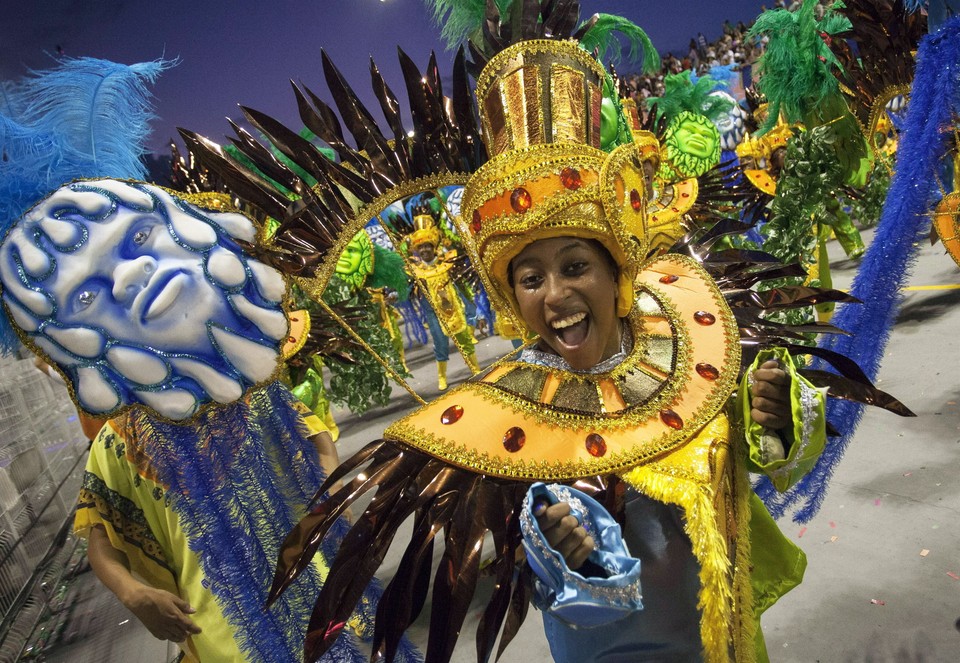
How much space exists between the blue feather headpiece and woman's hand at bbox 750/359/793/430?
1.50 m

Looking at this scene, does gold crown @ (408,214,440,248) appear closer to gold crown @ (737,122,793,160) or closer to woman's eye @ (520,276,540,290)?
gold crown @ (737,122,793,160)

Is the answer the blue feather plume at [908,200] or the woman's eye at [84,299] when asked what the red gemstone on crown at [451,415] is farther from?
the blue feather plume at [908,200]

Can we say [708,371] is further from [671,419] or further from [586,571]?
[586,571]

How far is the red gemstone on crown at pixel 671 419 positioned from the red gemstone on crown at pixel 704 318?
327mm

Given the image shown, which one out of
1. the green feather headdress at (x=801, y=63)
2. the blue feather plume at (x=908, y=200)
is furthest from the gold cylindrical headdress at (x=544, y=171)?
the green feather headdress at (x=801, y=63)

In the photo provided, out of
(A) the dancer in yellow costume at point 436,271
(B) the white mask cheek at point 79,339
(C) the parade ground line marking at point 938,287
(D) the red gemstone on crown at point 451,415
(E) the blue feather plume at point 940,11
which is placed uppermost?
(E) the blue feather plume at point 940,11

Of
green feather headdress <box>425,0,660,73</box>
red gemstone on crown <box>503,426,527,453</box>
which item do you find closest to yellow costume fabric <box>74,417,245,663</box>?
red gemstone on crown <box>503,426,527,453</box>

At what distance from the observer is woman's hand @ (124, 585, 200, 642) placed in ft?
4.68

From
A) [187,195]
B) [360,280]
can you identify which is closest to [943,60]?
[187,195]

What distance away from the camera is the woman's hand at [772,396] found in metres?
1.17

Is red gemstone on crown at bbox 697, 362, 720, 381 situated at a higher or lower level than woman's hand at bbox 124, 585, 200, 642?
higher

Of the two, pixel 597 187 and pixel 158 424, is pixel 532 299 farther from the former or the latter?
pixel 158 424

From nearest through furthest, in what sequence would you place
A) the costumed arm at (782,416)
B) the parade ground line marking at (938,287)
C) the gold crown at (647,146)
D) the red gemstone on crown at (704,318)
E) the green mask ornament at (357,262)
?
the costumed arm at (782,416) → the red gemstone on crown at (704,318) → the gold crown at (647,146) → the green mask ornament at (357,262) → the parade ground line marking at (938,287)

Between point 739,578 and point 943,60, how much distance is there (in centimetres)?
165
